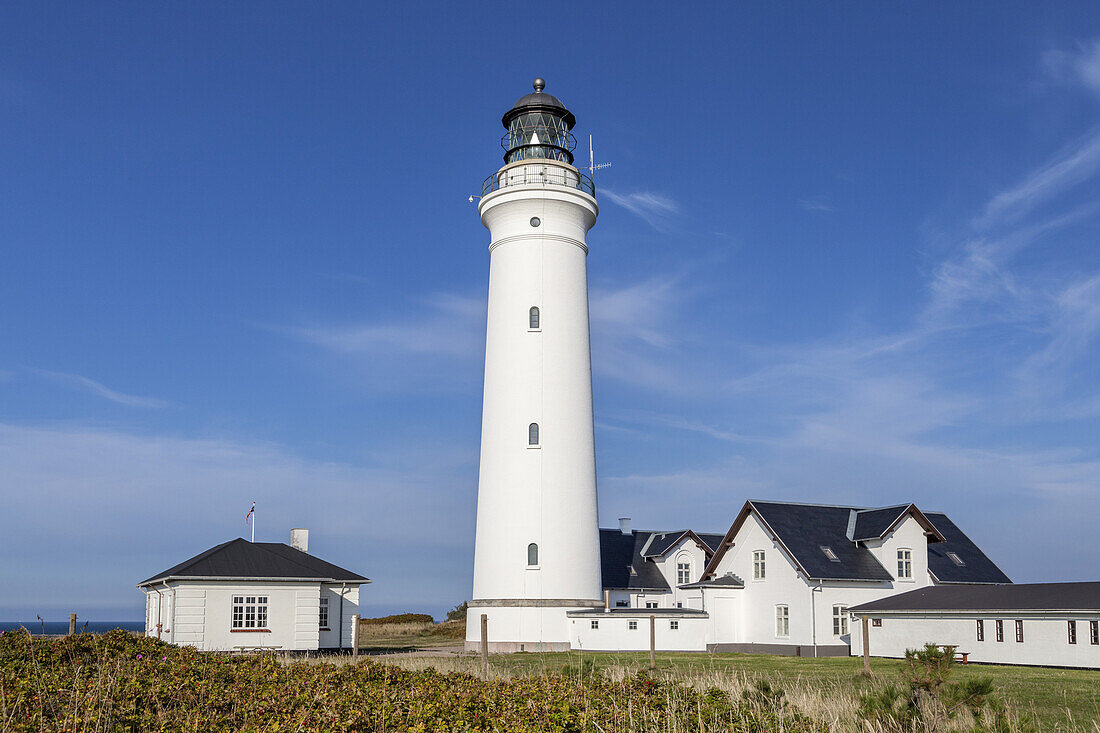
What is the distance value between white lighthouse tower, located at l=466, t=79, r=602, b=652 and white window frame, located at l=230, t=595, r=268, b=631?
22.4 ft

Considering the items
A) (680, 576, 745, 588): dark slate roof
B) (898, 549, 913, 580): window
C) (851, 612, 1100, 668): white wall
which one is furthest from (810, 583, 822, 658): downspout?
(898, 549, 913, 580): window

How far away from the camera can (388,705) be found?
339 inches

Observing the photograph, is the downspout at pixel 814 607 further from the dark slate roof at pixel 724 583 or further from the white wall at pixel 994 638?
the dark slate roof at pixel 724 583

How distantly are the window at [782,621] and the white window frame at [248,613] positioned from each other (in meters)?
18.2

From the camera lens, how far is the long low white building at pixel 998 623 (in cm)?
2881

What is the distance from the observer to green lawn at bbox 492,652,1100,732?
52.2 feet

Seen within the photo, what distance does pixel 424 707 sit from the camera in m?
8.33

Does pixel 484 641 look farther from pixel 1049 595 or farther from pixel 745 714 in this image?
pixel 1049 595

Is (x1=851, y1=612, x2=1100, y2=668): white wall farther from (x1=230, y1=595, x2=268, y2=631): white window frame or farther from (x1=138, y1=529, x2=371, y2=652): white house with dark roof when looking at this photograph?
(x1=230, y1=595, x2=268, y2=631): white window frame

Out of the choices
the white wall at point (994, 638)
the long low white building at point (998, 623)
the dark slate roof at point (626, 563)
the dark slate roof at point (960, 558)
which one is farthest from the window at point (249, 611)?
the dark slate roof at point (960, 558)

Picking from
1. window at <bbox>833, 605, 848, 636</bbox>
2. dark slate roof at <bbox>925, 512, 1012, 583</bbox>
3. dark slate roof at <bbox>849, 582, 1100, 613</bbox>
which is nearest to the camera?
dark slate roof at <bbox>849, 582, 1100, 613</bbox>

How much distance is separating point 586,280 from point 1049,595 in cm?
1785

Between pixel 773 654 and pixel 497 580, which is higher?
pixel 497 580

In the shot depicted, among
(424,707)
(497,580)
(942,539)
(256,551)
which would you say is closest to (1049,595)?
(942,539)
